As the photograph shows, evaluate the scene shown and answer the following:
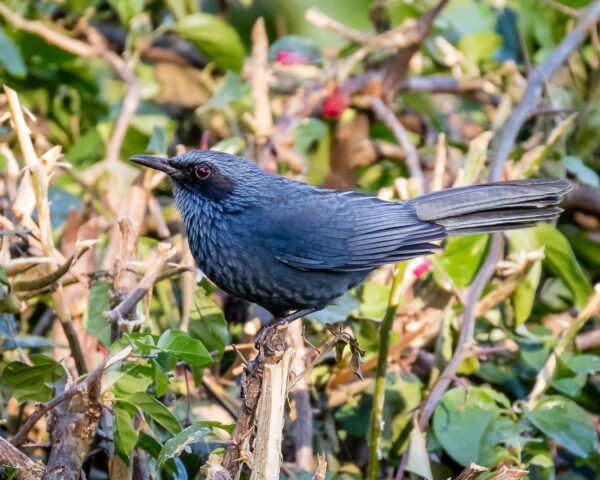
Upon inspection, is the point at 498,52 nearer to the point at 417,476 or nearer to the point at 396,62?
the point at 396,62

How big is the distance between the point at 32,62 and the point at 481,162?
2546 millimetres

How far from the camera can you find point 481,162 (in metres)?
4.39

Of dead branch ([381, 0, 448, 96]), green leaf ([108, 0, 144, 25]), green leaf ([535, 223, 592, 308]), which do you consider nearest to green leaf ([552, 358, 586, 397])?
green leaf ([535, 223, 592, 308])

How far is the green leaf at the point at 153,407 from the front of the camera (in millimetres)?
2936

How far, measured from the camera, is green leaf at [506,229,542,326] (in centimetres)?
416

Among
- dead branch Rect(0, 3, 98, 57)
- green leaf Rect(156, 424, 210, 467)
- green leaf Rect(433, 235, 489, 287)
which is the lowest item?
green leaf Rect(156, 424, 210, 467)

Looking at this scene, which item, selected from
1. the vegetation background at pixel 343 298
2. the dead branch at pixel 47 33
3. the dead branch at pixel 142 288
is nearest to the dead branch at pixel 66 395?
the vegetation background at pixel 343 298

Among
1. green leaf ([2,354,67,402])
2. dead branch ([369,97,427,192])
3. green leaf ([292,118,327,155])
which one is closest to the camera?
green leaf ([2,354,67,402])

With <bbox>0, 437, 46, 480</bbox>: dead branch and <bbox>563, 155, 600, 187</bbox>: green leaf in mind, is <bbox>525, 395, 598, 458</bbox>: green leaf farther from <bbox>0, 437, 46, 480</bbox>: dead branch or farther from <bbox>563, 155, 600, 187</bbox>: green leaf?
<bbox>0, 437, 46, 480</bbox>: dead branch

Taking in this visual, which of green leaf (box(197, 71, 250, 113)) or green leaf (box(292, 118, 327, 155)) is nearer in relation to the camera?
green leaf (box(197, 71, 250, 113))

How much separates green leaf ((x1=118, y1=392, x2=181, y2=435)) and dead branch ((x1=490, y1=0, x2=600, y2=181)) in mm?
2273

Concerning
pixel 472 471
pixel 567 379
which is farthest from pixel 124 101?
pixel 472 471

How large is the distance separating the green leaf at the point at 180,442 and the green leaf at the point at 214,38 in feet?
9.90

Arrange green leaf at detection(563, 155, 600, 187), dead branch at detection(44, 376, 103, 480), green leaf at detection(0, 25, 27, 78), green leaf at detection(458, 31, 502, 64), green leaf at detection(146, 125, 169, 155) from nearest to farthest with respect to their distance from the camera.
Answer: dead branch at detection(44, 376, 103, 480) → green leaf at detection(146, 125, 169, 155) → green leaf at detection(0, 25, 27, 78) → green leaf at detection(563, 155, 600, 187) → green leaf at detection(458, 31, 502, 64)
